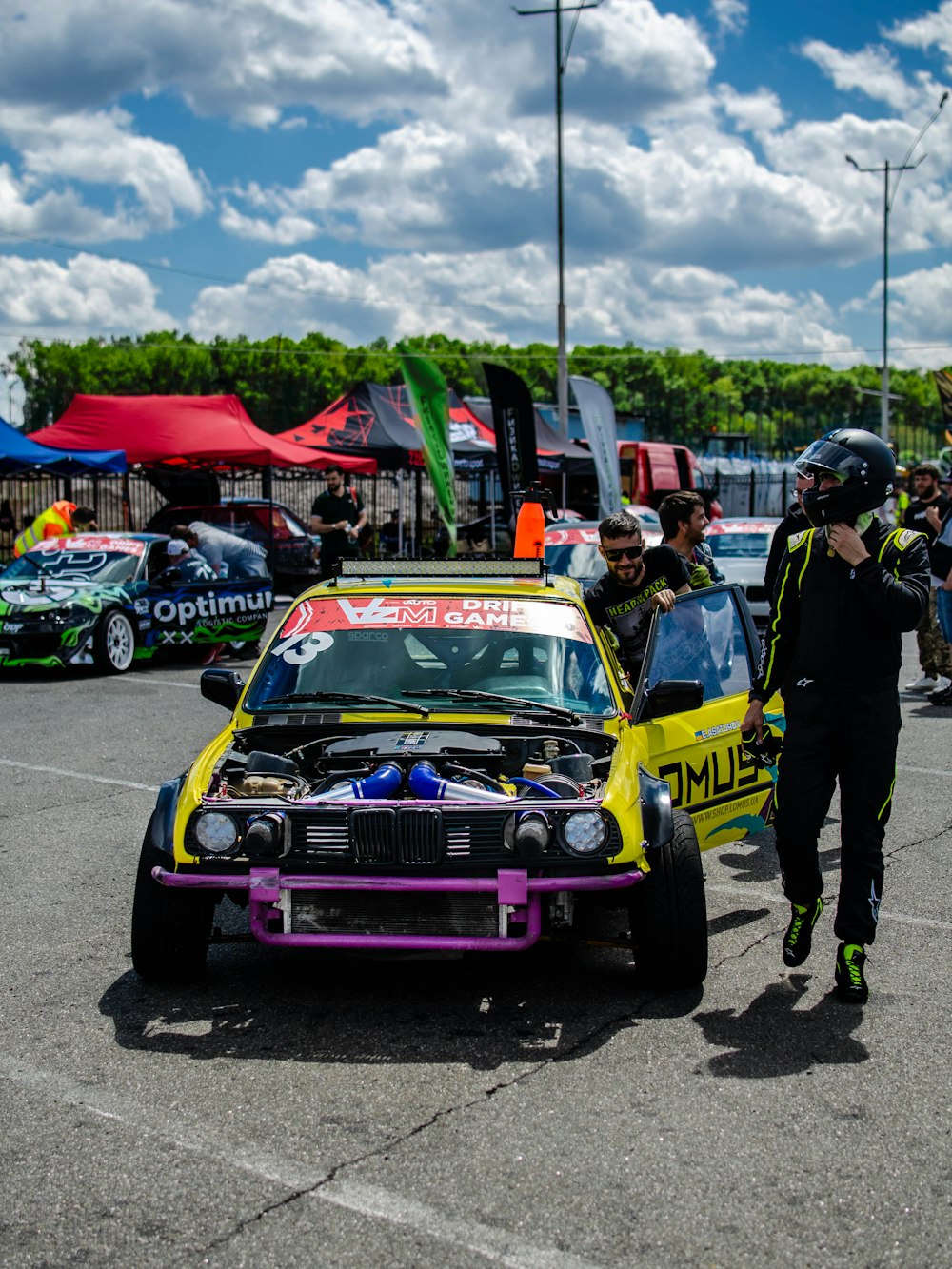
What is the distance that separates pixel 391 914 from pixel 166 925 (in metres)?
0.82

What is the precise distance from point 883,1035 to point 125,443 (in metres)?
20.3

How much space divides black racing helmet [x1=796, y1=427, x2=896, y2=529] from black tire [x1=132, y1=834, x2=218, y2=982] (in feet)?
7.95

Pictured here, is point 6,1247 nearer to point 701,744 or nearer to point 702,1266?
point 702,1266

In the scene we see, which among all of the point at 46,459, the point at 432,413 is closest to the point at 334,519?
the point at 432,413

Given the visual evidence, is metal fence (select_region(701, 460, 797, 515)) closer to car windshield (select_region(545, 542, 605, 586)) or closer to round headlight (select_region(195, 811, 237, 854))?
car windshield (select_region(545, 542, 605, 586))

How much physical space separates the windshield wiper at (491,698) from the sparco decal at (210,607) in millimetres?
9441

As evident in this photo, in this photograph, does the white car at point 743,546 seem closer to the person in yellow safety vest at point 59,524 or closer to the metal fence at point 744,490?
the person in yellow safety vest at point 59,524

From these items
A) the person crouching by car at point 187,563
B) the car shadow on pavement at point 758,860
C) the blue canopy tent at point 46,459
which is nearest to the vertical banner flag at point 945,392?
the blue canopy tent at point 46,459

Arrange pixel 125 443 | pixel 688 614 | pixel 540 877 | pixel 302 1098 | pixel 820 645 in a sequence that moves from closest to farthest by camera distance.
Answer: pixel 302 1098
pixel 540 877
pixel 820 645
pixel 688 614
pixel 125 443

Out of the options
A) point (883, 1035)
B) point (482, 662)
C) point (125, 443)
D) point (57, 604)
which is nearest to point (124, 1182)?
point (883, 1035)

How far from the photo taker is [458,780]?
4.77m

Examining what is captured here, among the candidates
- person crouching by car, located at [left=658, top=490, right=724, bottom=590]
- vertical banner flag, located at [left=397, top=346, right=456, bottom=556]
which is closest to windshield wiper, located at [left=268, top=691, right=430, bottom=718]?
person crouching by car, located at [left=658, top=490, right=724, bottom=590]

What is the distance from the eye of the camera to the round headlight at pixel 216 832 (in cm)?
440

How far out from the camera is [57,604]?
44.7 ft
